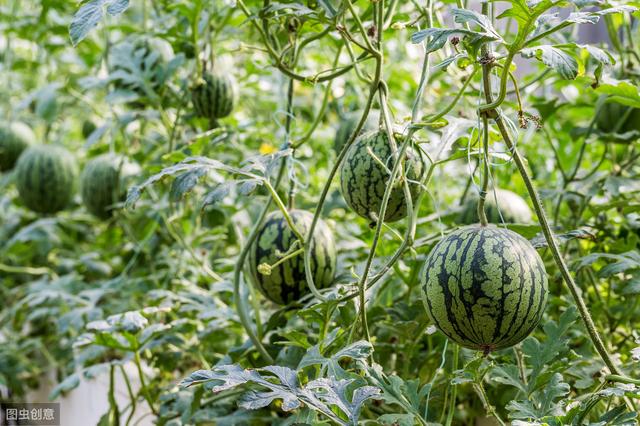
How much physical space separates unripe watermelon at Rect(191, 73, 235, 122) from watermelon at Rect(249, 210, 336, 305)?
0.53 m

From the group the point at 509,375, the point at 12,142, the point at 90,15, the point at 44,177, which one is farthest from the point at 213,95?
the point at 12,142

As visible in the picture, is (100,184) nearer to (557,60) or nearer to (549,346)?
(549,346)

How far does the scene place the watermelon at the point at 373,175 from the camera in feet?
4.27

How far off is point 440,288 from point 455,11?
36 cm

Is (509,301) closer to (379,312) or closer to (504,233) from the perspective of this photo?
(504,233)

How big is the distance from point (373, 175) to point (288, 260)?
1.09 ft

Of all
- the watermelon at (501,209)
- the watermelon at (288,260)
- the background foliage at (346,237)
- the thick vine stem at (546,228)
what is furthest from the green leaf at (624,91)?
the watermelon at (288,260)

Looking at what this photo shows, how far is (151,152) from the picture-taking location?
251cm

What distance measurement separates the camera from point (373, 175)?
130 centimetres

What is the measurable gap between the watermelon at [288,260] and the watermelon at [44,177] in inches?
63.9

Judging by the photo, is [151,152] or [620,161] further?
[151,152]

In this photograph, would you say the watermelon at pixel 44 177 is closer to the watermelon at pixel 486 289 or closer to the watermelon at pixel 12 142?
the watermelon at pixel 12 142

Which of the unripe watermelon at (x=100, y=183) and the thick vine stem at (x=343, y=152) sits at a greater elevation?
the thick vine stem at (x=343, y=152)

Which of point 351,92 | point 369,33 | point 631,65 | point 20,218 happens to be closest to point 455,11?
point 369,33
